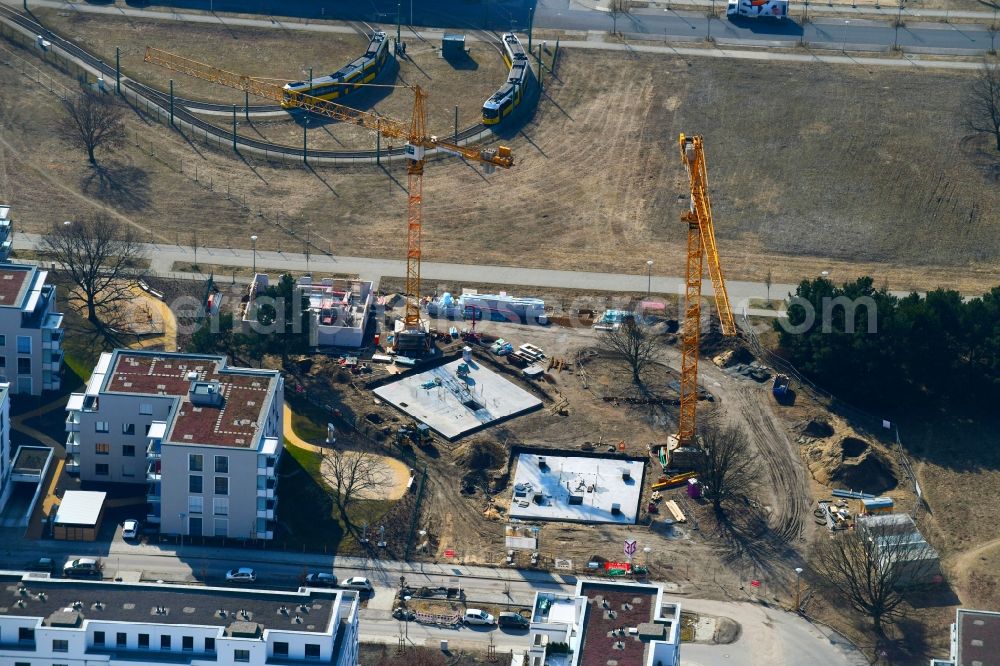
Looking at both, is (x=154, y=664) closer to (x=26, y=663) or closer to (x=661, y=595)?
(x=26, y=663)

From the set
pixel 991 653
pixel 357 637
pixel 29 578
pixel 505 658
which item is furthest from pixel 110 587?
pixel 991 653

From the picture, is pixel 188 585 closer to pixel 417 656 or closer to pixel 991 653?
pixel 417 656

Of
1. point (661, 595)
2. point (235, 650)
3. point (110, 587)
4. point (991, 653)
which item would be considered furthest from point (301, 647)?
point (991, 653)

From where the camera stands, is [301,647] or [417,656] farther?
[417,656]

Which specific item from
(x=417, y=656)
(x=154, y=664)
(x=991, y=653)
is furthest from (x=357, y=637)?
(x=991, y=653)

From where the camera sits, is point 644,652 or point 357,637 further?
point 357,637
